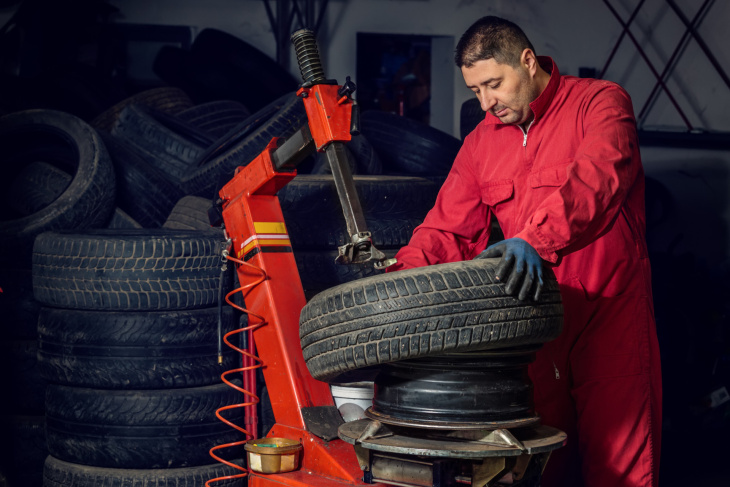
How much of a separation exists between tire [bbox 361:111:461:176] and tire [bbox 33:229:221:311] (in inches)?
64.7

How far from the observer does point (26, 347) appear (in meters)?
2.83

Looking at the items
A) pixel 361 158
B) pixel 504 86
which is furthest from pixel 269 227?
pixel 361 158

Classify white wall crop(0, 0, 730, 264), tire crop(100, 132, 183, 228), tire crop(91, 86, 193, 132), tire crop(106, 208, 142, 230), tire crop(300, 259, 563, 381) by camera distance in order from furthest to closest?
tire crop(91, 86, 193, 132) < white wall crop(0, 0, 730, 264) < tire crop(100, 132, 183, 228) < tire crop(106, 208, 142, 230) < tire crop(300, 259, 563, 381)

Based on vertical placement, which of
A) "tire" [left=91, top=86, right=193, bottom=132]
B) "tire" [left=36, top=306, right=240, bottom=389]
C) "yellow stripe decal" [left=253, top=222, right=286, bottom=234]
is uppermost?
"tire" [left=91, top=86, right=193, bottom=132]

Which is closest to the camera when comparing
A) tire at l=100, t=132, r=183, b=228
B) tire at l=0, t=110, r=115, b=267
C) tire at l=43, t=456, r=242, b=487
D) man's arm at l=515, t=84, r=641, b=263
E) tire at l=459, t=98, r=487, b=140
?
man's arm at l=515, t=84, r=641, b=263

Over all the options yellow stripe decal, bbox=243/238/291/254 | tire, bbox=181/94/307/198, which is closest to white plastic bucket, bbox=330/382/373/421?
yellow stripe decal, bbox=243/238/291/254

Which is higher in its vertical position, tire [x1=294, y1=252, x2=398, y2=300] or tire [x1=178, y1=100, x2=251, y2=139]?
tire [x1=178, y1=100, x2=251, y2=139]

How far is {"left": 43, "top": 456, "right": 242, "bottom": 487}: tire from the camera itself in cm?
234

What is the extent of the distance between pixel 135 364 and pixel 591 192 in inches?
58.9

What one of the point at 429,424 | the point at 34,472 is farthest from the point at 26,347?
the point at 429,424

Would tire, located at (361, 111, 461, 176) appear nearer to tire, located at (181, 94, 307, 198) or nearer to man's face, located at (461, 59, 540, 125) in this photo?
tire, located at (181, 94, 307, 198)

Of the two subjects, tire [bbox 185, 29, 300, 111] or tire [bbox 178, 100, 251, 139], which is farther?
tire [bbox 185, 29, 300, 111]

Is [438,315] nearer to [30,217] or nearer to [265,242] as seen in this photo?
[265,242]

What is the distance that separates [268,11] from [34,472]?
16.6 feet
